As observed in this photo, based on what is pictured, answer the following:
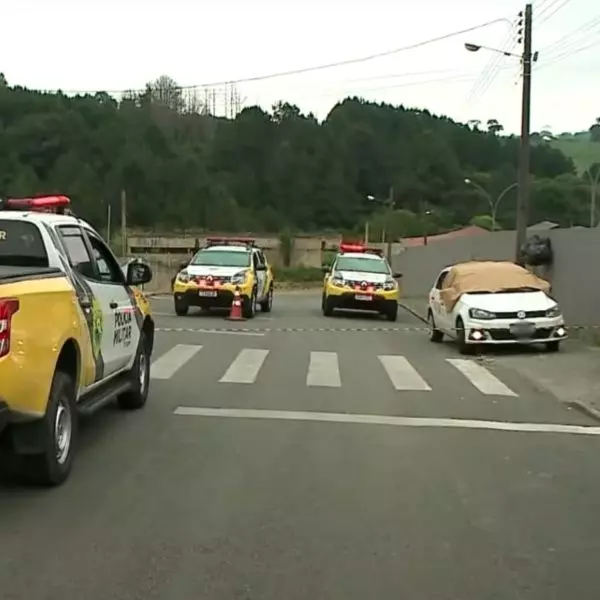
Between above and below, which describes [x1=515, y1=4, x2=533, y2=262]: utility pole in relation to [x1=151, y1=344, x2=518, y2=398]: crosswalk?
above

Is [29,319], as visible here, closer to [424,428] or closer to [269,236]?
[424,428]

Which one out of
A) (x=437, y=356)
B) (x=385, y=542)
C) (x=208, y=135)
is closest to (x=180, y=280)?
(x=437, y=356)

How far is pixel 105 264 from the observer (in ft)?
32.8

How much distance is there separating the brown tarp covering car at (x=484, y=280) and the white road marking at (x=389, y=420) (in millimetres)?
8238

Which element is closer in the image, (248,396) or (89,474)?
(89,474)

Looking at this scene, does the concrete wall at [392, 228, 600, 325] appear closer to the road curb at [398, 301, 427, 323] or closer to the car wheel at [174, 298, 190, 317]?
the road curb at [398, 301, 427, 323]

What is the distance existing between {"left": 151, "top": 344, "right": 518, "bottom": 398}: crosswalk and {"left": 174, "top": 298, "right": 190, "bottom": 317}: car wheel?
825 cm

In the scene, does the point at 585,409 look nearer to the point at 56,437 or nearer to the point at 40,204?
the point at 40,204

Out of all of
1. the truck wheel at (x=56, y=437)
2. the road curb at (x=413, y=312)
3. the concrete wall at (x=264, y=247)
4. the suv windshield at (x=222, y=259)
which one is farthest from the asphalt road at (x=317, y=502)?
the concrete wall at (x=264, y=247)

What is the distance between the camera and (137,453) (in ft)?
28.5

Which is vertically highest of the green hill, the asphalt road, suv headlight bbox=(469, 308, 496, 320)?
the green hill

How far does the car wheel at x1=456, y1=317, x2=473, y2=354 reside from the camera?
17969 mm

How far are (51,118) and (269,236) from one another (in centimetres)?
2752

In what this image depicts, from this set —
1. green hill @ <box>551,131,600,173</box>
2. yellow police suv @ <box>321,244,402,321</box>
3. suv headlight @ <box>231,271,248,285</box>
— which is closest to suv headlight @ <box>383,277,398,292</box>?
yellow police suv @ <box>321,244,402,321</box>
